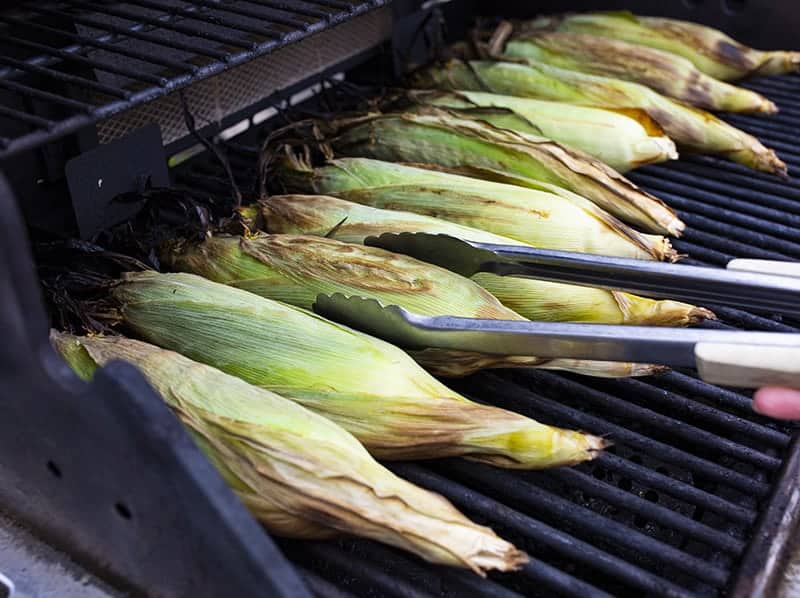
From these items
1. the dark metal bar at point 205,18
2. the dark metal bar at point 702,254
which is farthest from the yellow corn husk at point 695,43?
the dark metal bar at point 205,18

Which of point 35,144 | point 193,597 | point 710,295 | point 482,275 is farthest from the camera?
point 482,275

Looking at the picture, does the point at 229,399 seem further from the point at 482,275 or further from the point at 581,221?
the point at 581,221

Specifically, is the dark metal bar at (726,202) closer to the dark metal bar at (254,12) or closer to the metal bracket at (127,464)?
the dark metal bar at (254,12)

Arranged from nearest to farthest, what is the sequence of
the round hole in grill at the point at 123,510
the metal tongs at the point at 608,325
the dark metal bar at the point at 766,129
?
the round hole in grill at the point at 123,510
the metal tongs at the point at 608,325
the dark metal bar at the point at 766,129

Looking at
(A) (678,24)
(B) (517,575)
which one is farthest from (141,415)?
(A) (678,24)

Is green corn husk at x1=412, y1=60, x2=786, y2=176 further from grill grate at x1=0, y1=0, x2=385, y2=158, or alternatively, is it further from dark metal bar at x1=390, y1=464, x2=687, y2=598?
dark metal bar at x1=390, y1=464, x2=687, y2=598

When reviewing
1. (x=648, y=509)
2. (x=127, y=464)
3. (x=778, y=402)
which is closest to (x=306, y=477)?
(x=127, y=464)

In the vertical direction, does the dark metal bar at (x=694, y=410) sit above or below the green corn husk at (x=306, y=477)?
below
